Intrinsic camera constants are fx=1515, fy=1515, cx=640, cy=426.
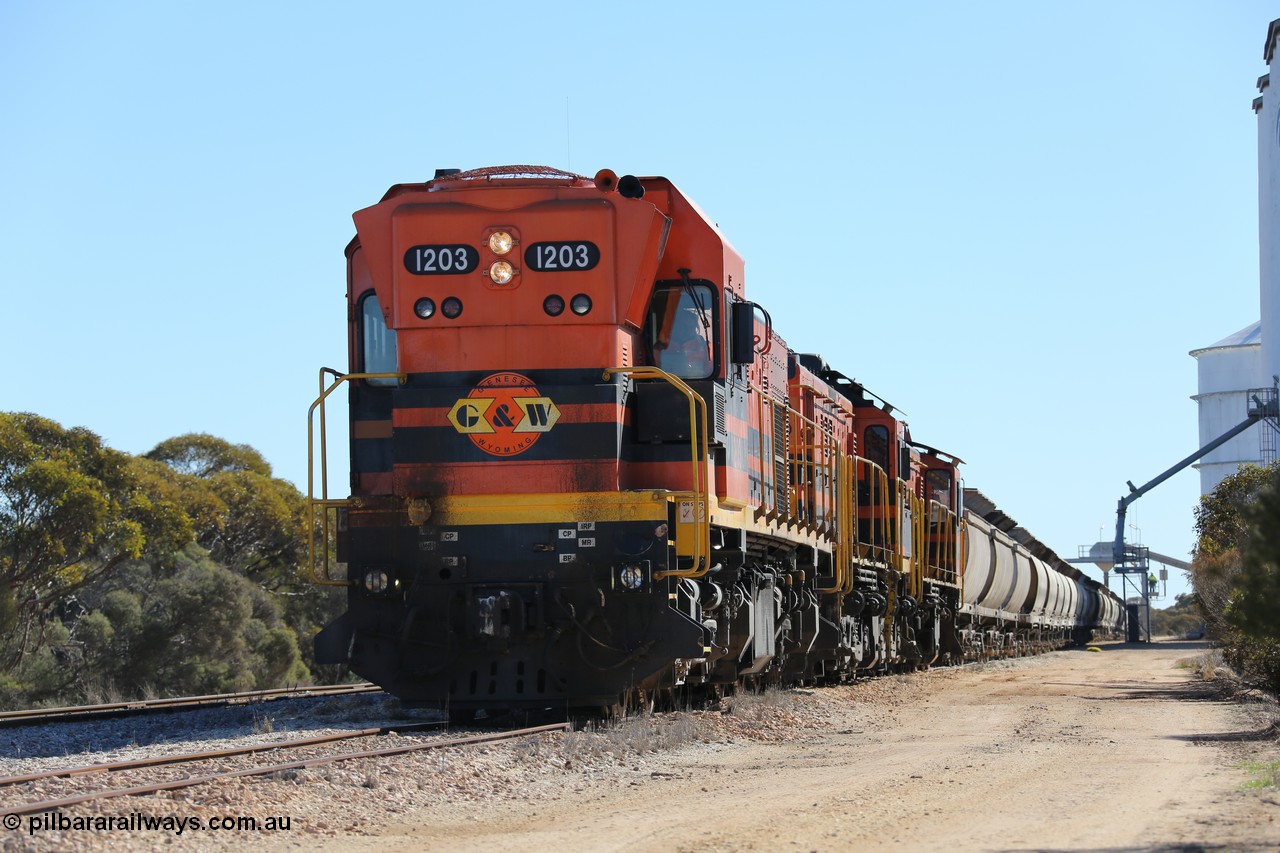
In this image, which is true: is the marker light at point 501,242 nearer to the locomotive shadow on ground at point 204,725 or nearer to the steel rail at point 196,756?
the steel rail at point 196,756

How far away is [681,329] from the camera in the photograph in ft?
40.7

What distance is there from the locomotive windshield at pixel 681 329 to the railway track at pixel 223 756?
307cm

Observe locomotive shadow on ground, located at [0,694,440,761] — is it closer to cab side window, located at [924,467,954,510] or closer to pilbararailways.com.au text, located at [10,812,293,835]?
pilbararailways.com.au text, located at [10,812,293,835]

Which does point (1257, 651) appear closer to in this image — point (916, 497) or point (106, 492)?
point (916, 497)

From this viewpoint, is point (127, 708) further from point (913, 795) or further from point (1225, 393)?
point (1225, 393)

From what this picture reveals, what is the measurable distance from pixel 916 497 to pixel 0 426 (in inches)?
680

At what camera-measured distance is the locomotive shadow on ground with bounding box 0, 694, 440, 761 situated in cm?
1108

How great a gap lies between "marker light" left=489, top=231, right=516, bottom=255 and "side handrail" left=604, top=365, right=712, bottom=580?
1263mm

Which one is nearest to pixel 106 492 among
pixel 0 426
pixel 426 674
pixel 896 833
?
pixel 0 426

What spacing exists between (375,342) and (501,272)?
4.34ft

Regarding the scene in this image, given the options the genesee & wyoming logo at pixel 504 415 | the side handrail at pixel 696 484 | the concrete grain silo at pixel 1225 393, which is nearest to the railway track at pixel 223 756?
the side handrail at pixel 696 484

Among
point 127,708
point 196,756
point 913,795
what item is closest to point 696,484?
point 913,795

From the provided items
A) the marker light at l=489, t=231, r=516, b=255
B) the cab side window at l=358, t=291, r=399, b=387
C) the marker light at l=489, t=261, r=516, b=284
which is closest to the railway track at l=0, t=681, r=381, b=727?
the cab side window at l=358, t=291, r=399, b=387

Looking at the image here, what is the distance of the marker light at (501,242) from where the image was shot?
468 inches
